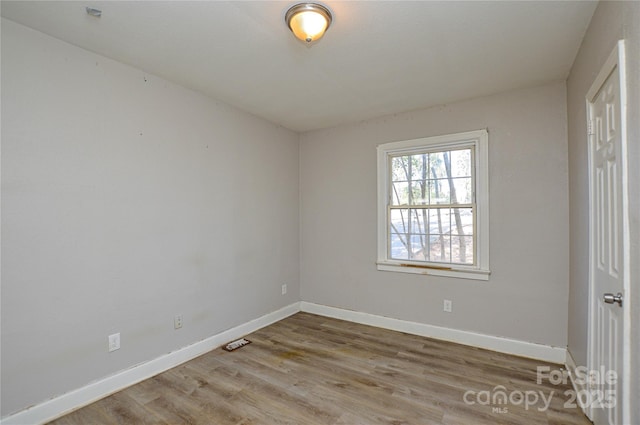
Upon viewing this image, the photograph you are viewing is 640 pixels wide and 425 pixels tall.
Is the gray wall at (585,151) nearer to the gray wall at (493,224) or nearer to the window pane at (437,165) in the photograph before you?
the gray wall at (493,224)

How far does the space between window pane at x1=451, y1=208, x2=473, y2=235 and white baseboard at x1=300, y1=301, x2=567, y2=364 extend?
1.04 meters

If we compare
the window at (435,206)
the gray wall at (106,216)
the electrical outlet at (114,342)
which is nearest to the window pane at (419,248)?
the window at (435,206)

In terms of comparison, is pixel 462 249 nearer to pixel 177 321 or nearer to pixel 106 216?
pixel 177 321

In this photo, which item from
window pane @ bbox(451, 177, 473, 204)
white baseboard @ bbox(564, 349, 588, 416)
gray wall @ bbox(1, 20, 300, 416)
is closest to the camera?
gray wall @ bbox(1, 20, 300, 416)

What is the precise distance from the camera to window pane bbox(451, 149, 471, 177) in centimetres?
327

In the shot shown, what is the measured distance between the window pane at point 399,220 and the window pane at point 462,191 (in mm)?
560

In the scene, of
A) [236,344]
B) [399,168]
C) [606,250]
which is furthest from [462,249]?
[236,344]

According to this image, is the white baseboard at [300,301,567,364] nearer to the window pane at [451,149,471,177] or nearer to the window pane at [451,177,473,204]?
the window pane at [451,177,473,204]

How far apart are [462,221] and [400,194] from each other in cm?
76

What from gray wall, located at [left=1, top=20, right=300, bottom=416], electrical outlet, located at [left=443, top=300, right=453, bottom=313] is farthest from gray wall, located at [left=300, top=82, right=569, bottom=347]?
gray wall, located at [left=1, top=20, right=300, bottom=416]

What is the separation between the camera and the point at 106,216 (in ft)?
7.70

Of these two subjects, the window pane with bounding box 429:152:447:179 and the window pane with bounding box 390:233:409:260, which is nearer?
the window pane with bounding box 429:152:447:179

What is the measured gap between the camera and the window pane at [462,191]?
3.25 metres

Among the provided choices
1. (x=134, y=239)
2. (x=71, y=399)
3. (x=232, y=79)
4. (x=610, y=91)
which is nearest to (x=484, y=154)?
(x=610, y=91)
